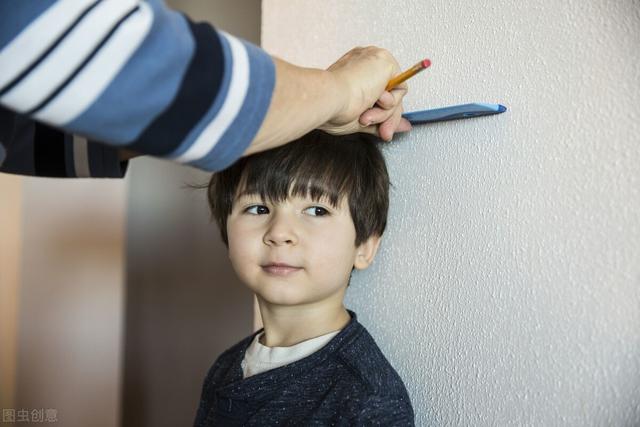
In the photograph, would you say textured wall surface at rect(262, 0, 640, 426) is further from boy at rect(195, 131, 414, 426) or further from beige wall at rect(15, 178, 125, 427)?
beige wall at rect(15, 178, 125, 427)

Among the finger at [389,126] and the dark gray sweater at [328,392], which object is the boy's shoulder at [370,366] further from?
the finger at [389,126]

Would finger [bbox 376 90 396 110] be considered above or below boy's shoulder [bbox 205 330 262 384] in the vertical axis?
above

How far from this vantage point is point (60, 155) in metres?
0.76

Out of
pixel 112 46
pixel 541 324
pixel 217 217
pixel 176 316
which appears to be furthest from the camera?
pixel 176 316

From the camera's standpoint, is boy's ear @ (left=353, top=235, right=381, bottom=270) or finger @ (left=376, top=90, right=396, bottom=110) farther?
boy's ear @ (left=353, top=235, right=381, bottom=270)

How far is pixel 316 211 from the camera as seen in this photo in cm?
80

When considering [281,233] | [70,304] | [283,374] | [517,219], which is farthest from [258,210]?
[70,304]

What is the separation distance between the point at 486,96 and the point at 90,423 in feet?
5.50

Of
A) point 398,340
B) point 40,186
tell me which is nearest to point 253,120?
point 398,340

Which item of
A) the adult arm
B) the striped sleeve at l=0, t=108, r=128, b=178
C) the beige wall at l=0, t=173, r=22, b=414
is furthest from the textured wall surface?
the beige wall at l=0, t=173, r=22, b=414

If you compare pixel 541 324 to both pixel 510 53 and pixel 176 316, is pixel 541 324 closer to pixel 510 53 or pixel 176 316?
pixel 510 53

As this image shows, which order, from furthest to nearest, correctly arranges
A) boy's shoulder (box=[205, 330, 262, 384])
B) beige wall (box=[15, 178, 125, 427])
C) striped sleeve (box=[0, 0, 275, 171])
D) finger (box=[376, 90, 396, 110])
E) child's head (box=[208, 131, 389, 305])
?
1. beige wall (box=[15, 178, 125, 427])
2. boy's shoulder (box=[205, 330, 262, 384])
3. child's head (box=[208, 131, 389, 305])
4. finger (box=[376, 90, 396, 110])
5. striped sleeve (box=[0, 0, 275, 171])

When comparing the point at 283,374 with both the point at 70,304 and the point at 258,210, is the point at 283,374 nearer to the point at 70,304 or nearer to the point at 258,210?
the point at 258,210

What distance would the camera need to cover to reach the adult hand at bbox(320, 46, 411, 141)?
0.61 m
